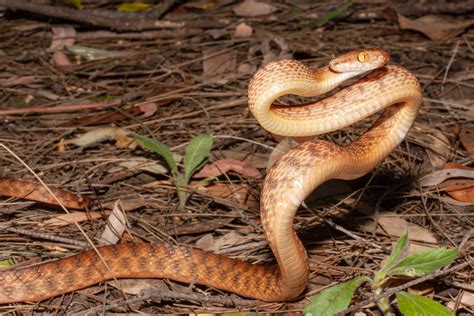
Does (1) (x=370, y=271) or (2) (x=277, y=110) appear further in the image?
(1) (x=370, y=271)

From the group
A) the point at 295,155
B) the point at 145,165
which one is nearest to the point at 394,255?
the point at 295,155

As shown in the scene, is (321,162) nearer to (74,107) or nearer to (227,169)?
(227,169)

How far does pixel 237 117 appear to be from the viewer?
5566mm

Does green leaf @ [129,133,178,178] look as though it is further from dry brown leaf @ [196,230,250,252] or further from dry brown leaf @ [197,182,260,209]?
dry brown leaf @ [196,230,250,252]

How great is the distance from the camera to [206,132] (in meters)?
5.38

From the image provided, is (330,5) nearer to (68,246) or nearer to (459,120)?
(459,120)

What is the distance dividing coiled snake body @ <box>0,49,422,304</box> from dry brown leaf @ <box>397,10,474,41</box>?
3.47 m

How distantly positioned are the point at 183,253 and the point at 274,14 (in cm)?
426

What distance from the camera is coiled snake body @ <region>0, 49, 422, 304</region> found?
3016 millimetres

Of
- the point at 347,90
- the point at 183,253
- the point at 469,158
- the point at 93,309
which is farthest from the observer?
the point at 469,158

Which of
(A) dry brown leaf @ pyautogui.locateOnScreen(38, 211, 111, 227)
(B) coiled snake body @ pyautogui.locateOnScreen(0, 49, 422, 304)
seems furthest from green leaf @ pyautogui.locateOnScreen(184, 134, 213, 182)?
(B) coiled snake body @ pyautogui.locateOnScreen(0, 49, 422, 304)

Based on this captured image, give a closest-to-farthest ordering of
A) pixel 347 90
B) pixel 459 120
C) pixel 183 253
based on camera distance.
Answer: pixel 347 90 < pixel 183 253 < pixel 459 120

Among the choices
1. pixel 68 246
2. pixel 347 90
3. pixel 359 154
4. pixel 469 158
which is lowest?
pixel 68 246

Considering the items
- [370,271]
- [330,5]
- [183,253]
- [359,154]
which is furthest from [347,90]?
[330,5]
